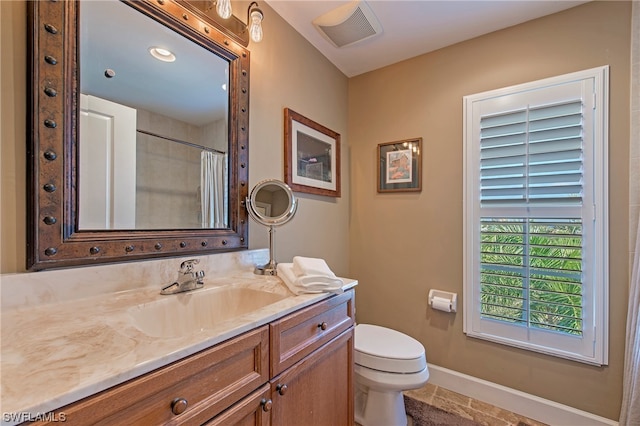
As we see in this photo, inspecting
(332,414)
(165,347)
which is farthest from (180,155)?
(332,414)

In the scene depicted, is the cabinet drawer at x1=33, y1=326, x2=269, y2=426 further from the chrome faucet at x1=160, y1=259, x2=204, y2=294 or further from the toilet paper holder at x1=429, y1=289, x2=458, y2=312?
the toilet paper holder at x1=429, y1=289, x2=458, y2=312

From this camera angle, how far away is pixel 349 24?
1.67 m

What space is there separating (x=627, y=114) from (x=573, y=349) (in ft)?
4.22

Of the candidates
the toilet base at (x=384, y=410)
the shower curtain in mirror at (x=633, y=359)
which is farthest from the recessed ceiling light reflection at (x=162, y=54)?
the shower curtain in mirror at (x=633, y=359)

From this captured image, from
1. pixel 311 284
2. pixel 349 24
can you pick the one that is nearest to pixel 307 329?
pixel 311 284

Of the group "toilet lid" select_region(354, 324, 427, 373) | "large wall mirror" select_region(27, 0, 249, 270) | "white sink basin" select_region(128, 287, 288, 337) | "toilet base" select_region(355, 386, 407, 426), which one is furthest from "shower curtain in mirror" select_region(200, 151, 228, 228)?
"toilet base" select_region(355, 386, 407, 426)

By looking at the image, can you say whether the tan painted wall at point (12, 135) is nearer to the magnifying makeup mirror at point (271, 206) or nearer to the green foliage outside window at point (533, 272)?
the magnifying makeup mirror at point (271, 206)

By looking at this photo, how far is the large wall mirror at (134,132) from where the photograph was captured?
0.80m

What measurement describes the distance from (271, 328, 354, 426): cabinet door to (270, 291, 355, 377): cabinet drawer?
1.2 inches

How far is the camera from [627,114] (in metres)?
1.41

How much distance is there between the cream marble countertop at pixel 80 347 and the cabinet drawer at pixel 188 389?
0.02 meters

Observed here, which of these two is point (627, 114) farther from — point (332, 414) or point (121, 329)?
point (121, 329)

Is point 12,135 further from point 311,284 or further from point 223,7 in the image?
point 311,284

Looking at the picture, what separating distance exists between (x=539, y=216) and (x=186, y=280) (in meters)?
1.90
